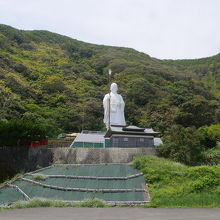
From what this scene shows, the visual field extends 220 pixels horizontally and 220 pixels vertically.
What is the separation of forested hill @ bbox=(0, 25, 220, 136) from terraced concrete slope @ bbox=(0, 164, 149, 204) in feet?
58.7

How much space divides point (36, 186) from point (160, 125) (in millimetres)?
24299

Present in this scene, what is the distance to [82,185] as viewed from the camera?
19.1 m

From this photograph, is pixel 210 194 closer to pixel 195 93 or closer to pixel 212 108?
pixel 212 108

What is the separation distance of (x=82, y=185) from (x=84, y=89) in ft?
134

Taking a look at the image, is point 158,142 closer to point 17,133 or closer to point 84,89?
point 17,133

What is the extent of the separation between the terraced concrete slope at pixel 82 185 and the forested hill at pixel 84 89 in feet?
58.7

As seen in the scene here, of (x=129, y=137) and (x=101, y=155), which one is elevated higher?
(x=129, y=137)

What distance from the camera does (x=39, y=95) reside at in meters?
53.6

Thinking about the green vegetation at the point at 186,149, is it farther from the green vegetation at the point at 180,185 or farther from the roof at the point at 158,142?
the roof at the point at 158,142

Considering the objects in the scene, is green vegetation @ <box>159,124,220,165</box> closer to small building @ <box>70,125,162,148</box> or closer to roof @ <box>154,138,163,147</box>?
small building @ <box>70,125,162,148</box>

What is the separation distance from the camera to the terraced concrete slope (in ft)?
57.5

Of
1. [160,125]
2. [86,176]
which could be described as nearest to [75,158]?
[86,176]

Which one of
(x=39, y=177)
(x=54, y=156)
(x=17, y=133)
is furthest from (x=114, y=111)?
(x=39, y=177)

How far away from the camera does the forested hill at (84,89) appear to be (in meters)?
42.5
